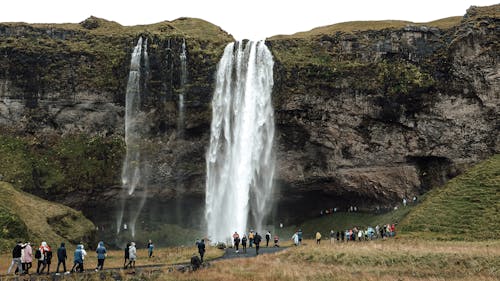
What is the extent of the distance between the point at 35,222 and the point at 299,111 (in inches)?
1147

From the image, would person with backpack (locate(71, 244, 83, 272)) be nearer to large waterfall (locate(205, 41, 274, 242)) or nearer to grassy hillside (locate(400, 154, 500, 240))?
grassy hillside (locate(400, 154, 500, 240))

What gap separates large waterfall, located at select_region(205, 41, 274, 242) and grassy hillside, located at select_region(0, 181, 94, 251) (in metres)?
15.1

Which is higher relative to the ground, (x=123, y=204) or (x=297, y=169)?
(x=297, y=169)

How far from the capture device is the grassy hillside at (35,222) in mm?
34344

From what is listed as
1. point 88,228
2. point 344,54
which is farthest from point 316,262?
point 344,54

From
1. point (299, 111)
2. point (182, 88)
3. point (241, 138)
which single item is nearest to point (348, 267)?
point (299, 111)

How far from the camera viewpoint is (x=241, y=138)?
5350 cm

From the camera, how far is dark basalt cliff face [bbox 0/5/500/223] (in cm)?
5044

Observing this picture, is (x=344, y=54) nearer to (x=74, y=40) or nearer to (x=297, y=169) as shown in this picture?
(x=297, y=169)

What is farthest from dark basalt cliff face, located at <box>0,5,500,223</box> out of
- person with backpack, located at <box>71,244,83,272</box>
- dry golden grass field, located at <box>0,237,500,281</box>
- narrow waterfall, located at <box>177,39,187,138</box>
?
person with backpack, located at <box>71,244,83,272</box>

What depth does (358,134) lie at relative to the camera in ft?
173

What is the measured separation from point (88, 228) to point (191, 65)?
21.8 metres

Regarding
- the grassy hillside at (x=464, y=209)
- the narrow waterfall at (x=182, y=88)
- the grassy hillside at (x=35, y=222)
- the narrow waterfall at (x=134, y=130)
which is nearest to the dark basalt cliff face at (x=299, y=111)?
the narrow waterfall at (x=182, y=88)

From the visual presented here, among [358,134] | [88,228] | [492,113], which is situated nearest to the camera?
[88,228]
